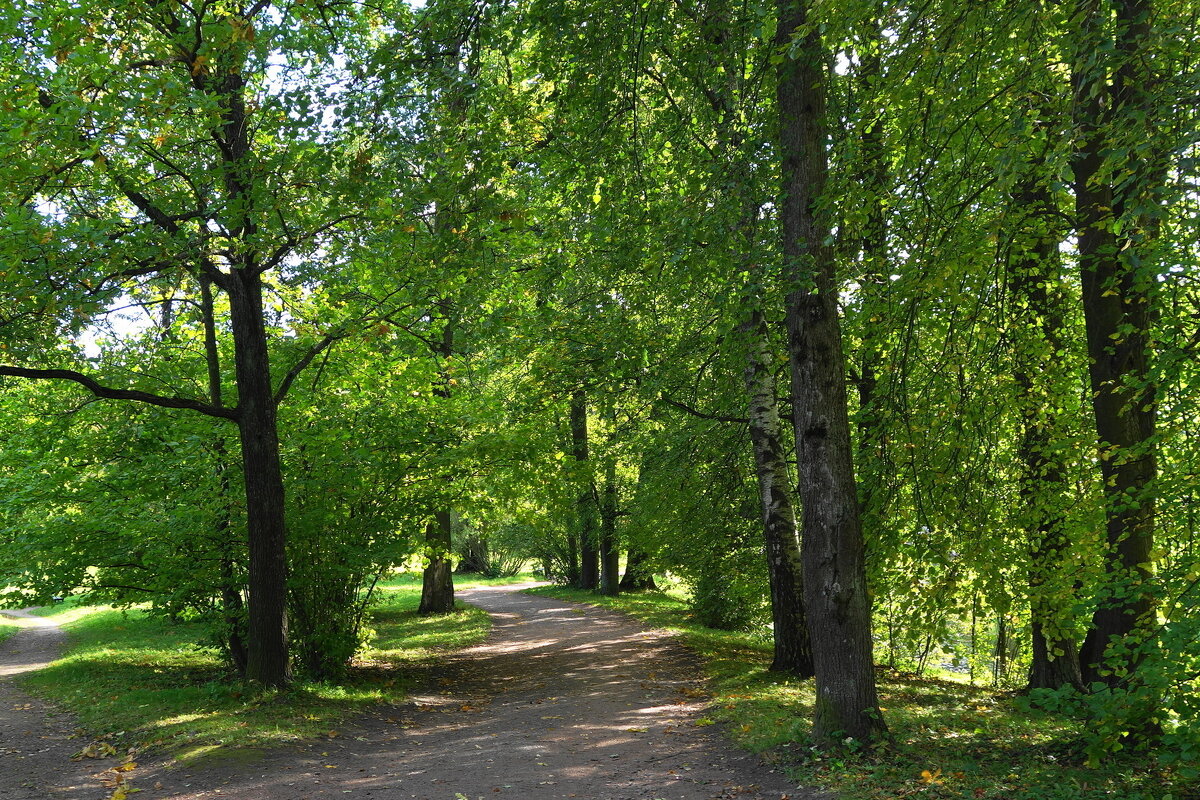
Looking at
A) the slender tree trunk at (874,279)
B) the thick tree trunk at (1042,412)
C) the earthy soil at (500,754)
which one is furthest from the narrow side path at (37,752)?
the thick tree trunk at (1042,412)

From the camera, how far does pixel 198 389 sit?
12.3 meters

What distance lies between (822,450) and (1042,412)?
2508mm

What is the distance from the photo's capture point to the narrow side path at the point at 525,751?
691 centimetres

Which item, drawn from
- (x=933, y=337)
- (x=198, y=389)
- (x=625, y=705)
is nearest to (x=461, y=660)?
(x=625, y=705)

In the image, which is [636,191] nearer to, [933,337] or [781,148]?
[781,148]

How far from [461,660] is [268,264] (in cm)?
801

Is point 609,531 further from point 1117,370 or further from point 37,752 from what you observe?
point 1117,370

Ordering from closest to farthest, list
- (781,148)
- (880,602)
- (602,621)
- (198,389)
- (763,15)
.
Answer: (763,15), (781,148), (880,602), (198,389), (602,621)

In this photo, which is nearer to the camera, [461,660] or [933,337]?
[933,337]

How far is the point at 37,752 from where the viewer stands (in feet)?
27.2

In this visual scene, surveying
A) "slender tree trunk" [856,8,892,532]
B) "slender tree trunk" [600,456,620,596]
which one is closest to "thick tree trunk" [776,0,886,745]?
"slender tree trunk" [856,8,892,532]

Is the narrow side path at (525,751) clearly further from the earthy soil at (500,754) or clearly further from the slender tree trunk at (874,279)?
the slender tree trunk at (874,279)

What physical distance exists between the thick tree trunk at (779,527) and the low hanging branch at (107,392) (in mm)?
6736

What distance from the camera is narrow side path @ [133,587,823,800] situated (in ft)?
22.7
